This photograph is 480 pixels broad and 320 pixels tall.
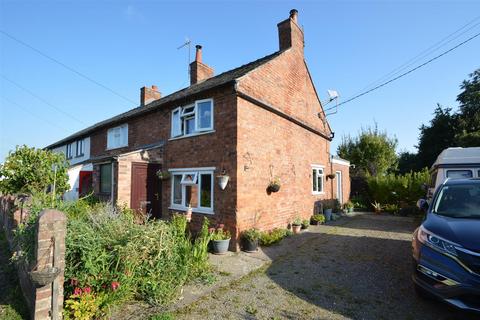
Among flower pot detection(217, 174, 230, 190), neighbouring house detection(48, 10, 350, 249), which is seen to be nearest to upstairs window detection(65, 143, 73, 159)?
neighbouring house detection(48, 10, 350, 249)

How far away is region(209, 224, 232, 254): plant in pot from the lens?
23.0 feet

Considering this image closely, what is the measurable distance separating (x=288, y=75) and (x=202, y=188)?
5.96 m

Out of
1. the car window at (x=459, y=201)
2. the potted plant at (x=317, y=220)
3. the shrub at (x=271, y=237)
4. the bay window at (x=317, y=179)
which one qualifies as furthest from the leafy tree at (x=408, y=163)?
the car window at (x=459, y=201)

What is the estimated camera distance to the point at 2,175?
30.4ft

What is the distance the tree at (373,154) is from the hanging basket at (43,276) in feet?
76.6

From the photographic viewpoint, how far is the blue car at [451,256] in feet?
10.5

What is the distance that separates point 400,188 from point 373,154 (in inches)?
358

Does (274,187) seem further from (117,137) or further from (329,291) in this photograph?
(117,137)

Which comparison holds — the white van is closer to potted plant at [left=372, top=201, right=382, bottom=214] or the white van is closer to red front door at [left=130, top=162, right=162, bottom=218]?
potted plant at [left=372, top=201, right=382, bottom=214]

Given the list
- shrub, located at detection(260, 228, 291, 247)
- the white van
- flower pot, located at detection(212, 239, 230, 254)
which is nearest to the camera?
flower pot, located at detection(212, 239, 230, 254)

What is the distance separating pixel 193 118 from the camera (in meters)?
9.40

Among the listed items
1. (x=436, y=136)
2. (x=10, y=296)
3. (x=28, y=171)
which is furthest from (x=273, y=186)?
(x=436, y=136)

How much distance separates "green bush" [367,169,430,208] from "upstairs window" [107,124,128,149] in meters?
14.9

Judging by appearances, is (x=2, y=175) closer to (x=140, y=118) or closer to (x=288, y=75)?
(x=140, y=118)
